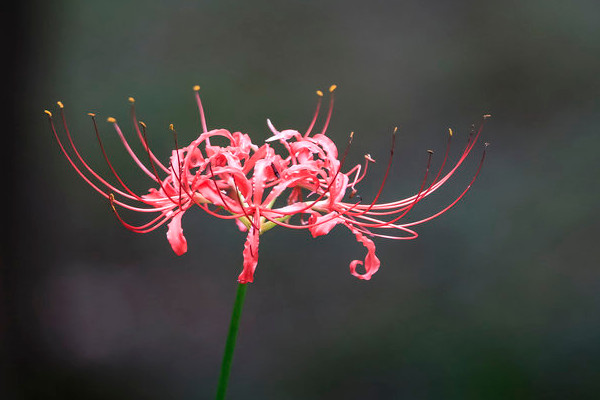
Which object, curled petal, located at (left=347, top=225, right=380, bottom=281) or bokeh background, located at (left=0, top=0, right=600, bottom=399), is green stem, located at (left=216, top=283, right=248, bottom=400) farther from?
bokeh background, located at (left=0, top=0, right=600, bottom=399)

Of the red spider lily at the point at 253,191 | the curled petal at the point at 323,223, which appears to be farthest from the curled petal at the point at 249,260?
the curled petal at the point at 323,223

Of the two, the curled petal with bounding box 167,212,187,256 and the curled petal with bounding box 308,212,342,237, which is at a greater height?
the curled petal with bounding box 308,212,342,237

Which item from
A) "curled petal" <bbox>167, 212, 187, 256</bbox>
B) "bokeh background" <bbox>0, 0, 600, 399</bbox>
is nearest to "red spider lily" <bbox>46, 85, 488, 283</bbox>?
"curled petal" <bbox>167, 212, 187, 256</bbox>

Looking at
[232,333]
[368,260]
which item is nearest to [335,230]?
[368,260]

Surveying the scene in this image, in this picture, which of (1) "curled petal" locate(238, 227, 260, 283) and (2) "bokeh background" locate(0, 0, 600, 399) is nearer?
(1) "curled petal" locate(238, 227, 260, 283)

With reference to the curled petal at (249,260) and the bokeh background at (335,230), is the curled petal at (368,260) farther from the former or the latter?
the bokeh background at (335,230)

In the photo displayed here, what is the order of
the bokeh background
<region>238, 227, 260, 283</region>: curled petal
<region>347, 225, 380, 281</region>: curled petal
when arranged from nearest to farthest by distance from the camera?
1. <region>238, 227, 260, 283</region>: curled petal
2. <region>347, 225, 380, 281</region>: curled petal
3. the bokeh background

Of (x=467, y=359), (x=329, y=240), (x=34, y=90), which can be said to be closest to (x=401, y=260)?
(x=329, y=240)

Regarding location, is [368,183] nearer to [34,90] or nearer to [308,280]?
[308,280]
